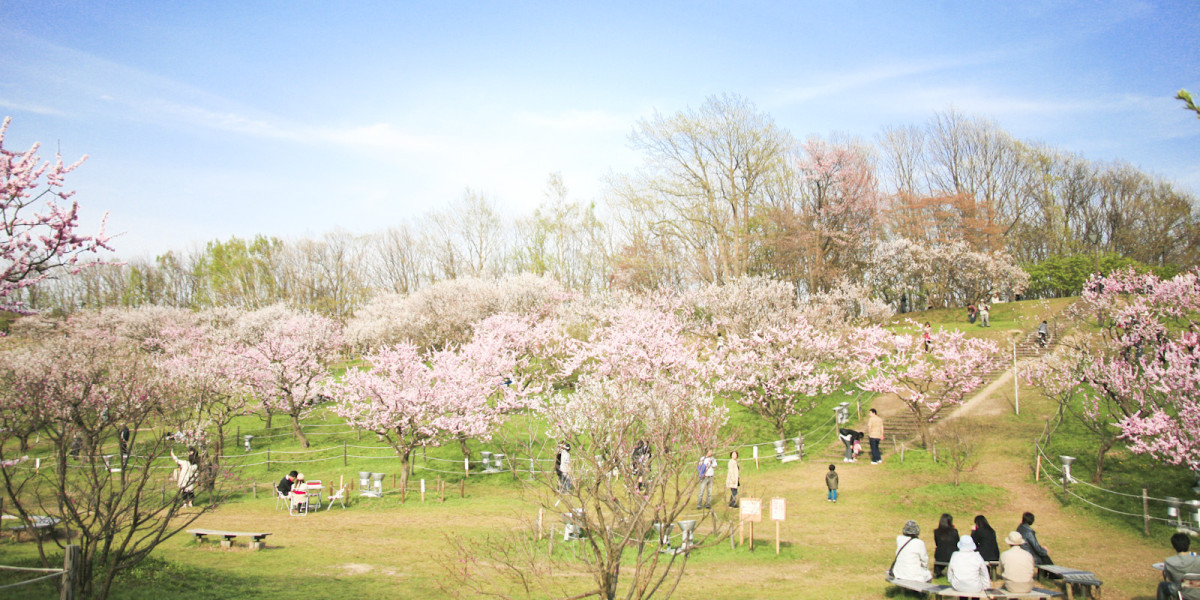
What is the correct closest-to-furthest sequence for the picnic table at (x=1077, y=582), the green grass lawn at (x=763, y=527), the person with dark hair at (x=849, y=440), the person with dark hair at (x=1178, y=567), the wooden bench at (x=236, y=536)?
the person with dark hair at (x=1178, y=567) → the picnic table at (x=1077, y=582) → the green grass lawn at (x=763, y=527) → the wooden bench at (x=236, y=536) → the person with dark hair at (x=849, y=440)

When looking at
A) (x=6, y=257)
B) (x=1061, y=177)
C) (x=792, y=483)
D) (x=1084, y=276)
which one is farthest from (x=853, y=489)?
(x=1061, y=177)

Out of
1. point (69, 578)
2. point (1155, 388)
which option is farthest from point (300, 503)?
point (1155, 388)

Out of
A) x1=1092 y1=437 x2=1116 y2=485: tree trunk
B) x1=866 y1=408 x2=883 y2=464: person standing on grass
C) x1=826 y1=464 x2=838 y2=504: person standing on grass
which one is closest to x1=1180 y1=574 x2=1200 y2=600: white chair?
x1=826 y1=464 x2=838 y2=504: person standing on grass

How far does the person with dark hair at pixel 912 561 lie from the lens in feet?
35.5

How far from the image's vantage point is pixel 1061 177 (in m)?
57.7

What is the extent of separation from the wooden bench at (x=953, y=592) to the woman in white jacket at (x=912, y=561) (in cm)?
15

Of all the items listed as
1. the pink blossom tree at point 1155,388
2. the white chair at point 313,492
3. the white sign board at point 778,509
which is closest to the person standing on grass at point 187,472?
the white chair at point 313,492

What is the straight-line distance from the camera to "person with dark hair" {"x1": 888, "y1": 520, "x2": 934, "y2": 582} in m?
10.8

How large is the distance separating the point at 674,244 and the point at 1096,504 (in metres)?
30.8

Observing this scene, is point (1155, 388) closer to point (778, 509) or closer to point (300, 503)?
point (778, 509)

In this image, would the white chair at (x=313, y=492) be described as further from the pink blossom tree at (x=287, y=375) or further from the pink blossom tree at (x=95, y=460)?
the pink blossom tree at (x=287, y=375)

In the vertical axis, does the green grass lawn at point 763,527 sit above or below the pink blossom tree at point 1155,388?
below

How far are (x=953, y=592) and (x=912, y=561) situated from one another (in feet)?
2.54

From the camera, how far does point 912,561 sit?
427 inches
